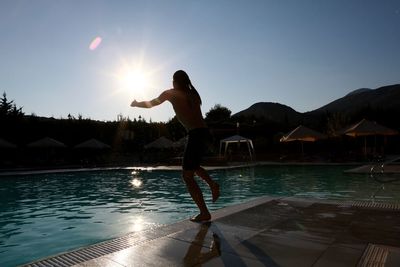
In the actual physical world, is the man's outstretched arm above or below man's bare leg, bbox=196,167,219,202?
above

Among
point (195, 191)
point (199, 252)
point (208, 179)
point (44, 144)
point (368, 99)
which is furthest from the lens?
point (368, 99)

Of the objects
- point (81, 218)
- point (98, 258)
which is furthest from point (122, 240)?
point (81, 218)

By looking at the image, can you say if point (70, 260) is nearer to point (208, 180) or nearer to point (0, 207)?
point (208, 180)

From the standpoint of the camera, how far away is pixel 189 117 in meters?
3.94

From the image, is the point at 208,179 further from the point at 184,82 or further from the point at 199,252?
the point at 199,252

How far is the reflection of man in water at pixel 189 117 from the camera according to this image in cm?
389

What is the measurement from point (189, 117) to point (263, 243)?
1542 mm

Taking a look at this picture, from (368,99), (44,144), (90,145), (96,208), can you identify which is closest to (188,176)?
(96,208)

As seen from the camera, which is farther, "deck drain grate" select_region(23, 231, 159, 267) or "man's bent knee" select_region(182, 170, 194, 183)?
"man's bent knee" select_region(182, 170, 194, 183)

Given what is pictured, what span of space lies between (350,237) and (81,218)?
17.5 feet

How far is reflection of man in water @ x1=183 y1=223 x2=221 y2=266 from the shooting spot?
8.65ft

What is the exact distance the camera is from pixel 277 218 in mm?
4184

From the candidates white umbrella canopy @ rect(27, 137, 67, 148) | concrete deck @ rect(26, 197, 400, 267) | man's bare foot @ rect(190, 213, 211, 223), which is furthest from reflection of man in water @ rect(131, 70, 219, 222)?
white umbrella canopy @ rect(27, 137, 67, 148)

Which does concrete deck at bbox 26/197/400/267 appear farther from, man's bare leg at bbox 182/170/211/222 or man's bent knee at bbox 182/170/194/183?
man's bent knee at bbox 182/170/194/183
